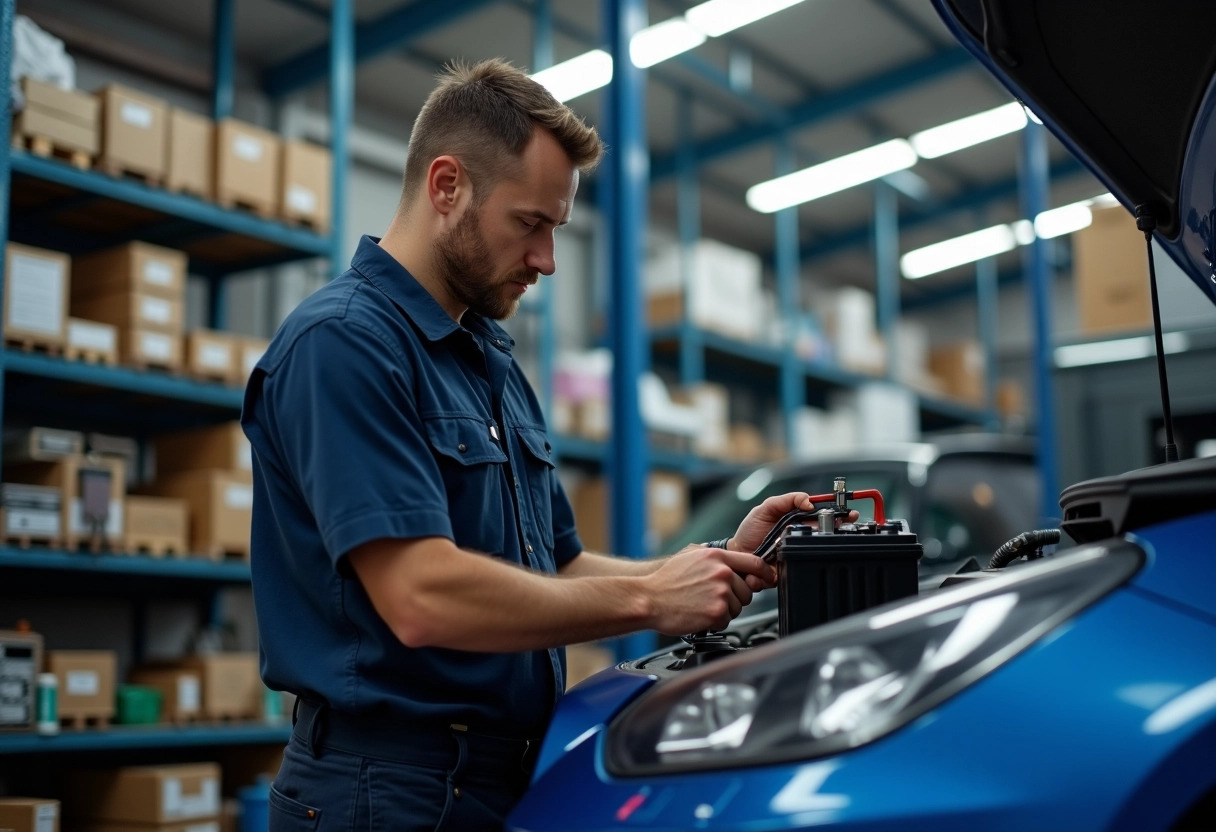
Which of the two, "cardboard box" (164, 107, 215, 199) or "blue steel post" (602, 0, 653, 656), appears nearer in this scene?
"blue steel post" (602, 0, 653, 656)

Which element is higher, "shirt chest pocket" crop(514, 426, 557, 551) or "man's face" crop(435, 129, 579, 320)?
"man's face" crop(435, 129, 579, 320)

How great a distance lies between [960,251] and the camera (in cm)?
1448

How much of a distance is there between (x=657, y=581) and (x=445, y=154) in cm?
78

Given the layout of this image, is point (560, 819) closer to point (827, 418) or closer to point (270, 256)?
point (270, 256)

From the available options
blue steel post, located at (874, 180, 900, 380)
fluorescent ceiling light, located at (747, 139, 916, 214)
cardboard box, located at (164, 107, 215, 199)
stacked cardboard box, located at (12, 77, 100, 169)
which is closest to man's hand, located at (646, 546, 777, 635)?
stacked cardboard box, located at (12, 77, 100, 169)

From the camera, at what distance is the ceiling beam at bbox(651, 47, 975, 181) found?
9.85m

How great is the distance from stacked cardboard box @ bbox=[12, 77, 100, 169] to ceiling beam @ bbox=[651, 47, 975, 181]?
22.4 feet

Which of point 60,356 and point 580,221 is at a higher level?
point 580,221

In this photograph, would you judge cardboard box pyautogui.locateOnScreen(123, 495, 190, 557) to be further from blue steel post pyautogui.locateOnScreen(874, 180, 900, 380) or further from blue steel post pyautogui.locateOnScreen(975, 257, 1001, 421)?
blue steel post pyautogui.locateOnScreen(975, 257, 1001, 421)

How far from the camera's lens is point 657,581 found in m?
1.50

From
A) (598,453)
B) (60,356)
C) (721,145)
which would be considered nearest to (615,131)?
(60,356)

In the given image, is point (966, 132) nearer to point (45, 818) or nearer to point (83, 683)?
point (83, 683)

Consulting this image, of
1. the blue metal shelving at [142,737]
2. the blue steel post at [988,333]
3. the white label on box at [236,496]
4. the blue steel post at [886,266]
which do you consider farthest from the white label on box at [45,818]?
the blue steel post at [988,333]

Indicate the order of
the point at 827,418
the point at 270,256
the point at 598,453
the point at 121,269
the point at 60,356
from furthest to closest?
the point at 827,418, the point at 598,453, the point at 270,256, the point at 121,269, the point at 60,356
